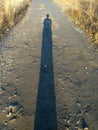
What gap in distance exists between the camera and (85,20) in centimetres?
1405

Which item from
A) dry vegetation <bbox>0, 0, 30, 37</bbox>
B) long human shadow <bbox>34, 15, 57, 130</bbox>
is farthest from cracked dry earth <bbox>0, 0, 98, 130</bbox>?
dry vegetation <bbox>0, 0, 30, 37</bbox>

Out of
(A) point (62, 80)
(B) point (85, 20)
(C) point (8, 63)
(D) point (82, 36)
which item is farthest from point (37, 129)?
(B) point (85, 20)

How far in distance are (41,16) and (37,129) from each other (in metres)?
11.8

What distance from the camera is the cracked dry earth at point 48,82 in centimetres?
578

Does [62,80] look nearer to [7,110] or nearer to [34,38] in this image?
[7,110]

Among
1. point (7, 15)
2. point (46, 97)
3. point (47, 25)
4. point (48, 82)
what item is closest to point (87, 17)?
point (47, 25)

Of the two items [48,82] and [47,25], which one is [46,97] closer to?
[48,82]

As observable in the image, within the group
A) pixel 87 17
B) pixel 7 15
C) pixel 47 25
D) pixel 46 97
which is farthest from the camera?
pixel 87 17

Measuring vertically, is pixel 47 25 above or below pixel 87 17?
below

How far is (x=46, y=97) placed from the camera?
6570 mm

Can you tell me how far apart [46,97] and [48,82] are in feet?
2.78

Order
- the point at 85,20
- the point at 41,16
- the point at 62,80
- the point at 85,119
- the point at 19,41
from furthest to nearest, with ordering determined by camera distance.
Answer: the point at 41,16, the point at 85,20, the point at 19,41, the point at 62,80, the point at 85,119

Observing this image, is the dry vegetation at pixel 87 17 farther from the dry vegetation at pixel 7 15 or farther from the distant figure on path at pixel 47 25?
the dry vegetation at pixel 7 15

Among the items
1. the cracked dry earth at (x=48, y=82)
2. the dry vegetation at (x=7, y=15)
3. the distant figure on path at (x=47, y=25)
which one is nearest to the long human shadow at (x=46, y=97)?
the cracked dry earth at (x=48, y=82)
